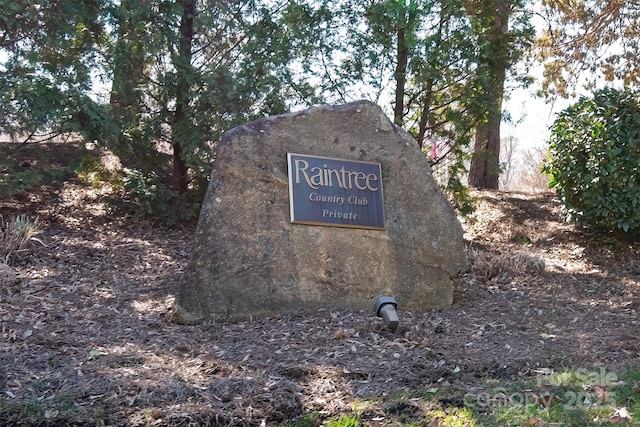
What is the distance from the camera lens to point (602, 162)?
7113mm

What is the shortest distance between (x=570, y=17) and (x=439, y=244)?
7.13 meters

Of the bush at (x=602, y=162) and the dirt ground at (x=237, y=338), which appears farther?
the bush at (x=602, y=162)

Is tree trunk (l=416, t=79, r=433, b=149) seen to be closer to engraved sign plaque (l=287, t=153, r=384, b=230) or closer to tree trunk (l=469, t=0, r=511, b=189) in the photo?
tree trunk (l=469, t=0, r=511, b=189)

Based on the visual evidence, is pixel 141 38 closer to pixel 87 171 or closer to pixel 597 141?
pixel 87 171

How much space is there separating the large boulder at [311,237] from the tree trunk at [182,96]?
232 centimetres

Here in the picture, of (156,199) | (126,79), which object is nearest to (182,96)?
(126,79)

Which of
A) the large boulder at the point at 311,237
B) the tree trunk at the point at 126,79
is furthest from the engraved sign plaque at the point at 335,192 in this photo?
the tree trunk at the point at 126,79

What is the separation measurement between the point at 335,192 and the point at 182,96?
2978 millimetres

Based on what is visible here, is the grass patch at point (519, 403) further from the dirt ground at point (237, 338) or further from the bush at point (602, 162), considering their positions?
the bush at point (602, 162)

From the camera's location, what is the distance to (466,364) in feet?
12.4

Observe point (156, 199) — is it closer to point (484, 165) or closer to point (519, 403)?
point (519, 403)

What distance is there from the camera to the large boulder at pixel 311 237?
4727 mm

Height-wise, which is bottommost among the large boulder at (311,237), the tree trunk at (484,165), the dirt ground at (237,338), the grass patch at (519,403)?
the grass patch at (519,403)

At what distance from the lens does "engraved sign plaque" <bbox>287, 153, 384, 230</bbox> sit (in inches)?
198
